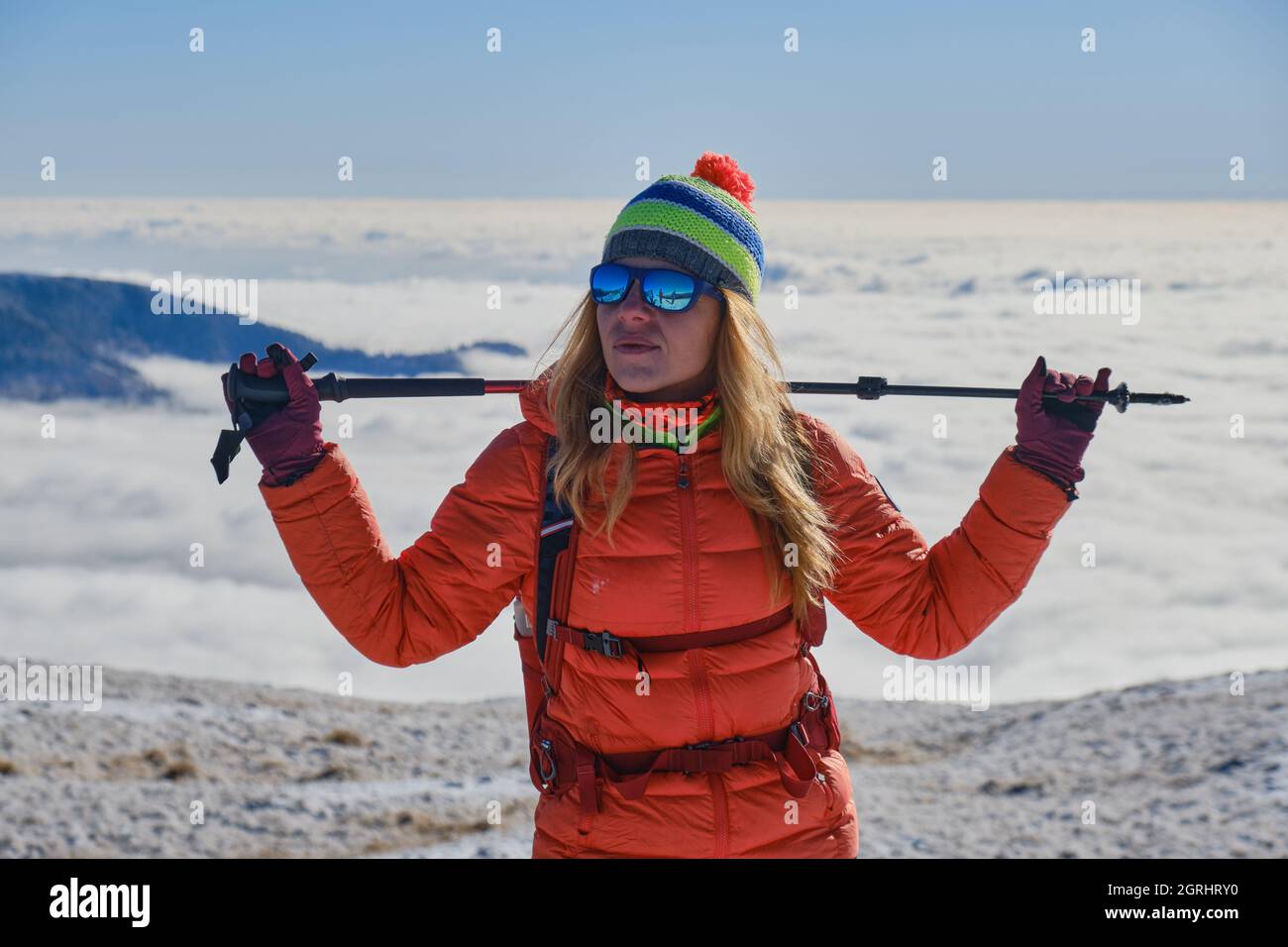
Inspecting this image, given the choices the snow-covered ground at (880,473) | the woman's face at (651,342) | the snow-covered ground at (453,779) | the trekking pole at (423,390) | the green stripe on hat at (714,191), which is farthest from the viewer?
the snow-covered ground at (880,473)

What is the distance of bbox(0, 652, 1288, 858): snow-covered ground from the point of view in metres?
14.1

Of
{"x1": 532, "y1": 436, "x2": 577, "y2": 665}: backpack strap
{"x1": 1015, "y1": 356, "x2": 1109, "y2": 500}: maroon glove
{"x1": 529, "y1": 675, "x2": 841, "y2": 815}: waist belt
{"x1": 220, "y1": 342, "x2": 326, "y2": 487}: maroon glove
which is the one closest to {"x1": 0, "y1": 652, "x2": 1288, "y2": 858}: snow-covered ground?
{"x1": 529, "y1": 675, "x2": 841, "y2": 815}: waist belt

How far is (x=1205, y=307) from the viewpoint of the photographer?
601 feet

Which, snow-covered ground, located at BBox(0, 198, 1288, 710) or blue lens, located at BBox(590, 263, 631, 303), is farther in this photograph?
snow-covered ground, located at BBox(0, 198, 1288, 710)

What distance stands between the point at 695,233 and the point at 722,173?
0.40m

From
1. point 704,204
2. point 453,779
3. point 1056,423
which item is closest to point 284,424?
point 704,204

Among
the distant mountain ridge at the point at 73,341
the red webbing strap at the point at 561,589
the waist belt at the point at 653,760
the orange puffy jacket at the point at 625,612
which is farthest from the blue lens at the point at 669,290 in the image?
the distant mountain ridge at the point at 73,341

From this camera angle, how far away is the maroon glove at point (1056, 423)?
10.2ft

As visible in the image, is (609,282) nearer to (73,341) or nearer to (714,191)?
(714,191)

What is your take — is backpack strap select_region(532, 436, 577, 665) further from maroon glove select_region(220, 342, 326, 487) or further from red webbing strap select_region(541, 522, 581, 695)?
maroon glove select_region(220, 342, 326, 487)

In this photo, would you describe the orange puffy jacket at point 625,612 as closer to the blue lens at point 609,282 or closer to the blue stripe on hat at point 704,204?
the blue lens at point 609,282
